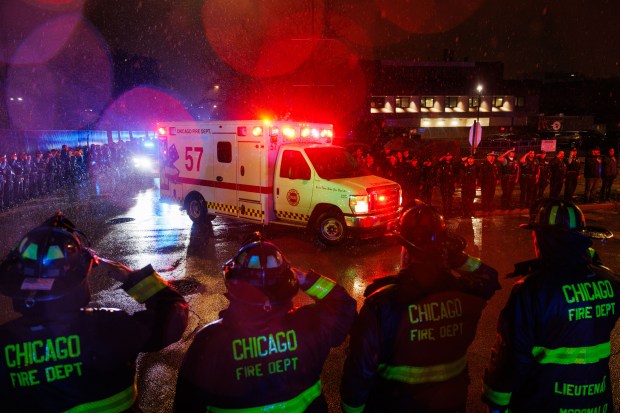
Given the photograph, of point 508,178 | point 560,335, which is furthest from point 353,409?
point 508,178

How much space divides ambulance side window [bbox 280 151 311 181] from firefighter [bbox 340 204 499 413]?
7876 millimetres

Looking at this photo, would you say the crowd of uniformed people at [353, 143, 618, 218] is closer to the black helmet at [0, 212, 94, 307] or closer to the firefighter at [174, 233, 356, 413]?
the firefighter at [174, 233, 356, 413]

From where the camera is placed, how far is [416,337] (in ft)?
7.19

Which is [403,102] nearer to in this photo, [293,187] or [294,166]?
[294,166]

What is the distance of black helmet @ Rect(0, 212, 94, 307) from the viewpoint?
1859mm

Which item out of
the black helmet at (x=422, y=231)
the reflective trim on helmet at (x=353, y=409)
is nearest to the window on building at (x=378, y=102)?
the black helmet at (x=422, y=231)

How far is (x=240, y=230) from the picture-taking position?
12.0 meters

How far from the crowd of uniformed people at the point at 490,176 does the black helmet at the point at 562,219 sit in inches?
443

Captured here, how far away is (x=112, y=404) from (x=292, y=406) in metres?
0.80

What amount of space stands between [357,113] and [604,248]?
25.2 metres

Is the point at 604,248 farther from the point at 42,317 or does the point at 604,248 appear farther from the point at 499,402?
the point at 42,317

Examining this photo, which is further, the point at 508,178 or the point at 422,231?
the point at 508,178

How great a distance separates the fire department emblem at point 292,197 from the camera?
10330mm

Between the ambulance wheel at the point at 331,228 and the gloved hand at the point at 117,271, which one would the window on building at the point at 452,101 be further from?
the gloved hand at the point at 117,271
